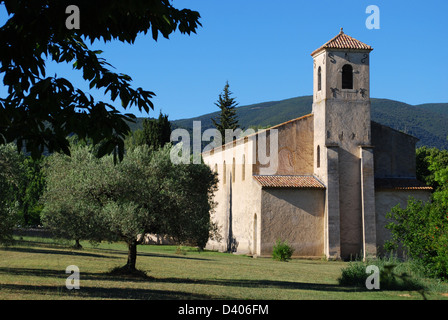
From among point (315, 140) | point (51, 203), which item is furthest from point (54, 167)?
point (315, 140)

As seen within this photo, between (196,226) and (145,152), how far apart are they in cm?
349

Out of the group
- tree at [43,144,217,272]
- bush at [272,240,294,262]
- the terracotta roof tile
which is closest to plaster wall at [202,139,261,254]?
bush at [272,240,294,262]

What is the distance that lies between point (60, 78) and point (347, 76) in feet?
114

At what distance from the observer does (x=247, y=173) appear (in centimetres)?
4094

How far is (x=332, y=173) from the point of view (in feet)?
123

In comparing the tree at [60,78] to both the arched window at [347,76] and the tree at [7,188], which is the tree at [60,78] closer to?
the tree at [7,188]

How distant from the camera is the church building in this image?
3741cm

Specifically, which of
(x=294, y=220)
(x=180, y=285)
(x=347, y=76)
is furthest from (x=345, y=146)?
(x=180, y=285)

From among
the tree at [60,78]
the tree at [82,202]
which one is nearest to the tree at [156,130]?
the tree at [82,202]

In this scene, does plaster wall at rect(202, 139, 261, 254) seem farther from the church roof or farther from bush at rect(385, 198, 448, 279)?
bush at rect(385, 198, 448, 279)

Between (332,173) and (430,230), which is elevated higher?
(332,173)

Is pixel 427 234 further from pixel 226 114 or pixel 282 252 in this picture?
pixel 226 114

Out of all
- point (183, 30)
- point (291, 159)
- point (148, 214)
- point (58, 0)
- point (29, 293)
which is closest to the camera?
point (58, 0)
